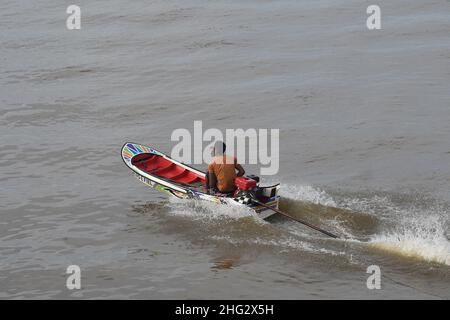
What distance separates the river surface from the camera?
1377cm

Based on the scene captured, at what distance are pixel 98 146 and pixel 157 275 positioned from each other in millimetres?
7390

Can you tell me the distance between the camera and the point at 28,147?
2061cm

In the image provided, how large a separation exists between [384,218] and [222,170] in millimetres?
3444

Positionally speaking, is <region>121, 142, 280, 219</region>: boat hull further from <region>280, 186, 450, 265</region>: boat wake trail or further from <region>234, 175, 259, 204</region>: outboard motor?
<region>280, 186, 450, 265</region>: boat wake trail

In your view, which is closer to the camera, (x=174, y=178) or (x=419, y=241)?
(x=419, y=241)

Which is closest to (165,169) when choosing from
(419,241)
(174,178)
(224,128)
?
(174,178)

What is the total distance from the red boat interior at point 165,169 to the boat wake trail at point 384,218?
2256 mm

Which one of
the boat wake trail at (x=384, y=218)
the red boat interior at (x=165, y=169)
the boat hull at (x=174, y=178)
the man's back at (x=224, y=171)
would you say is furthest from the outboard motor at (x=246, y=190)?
the red boat interior at (x=165, y=169)

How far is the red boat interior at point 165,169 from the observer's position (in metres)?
17.2

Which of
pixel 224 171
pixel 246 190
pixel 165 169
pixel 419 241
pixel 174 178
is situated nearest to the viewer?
pixel 419 241

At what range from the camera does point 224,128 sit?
2138 centimetres

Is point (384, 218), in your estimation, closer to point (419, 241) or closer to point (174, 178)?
point (419, 241)

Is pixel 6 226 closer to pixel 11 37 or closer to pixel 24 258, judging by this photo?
pixel 24 258

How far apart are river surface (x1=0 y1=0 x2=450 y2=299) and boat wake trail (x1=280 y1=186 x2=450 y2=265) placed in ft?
0.15
